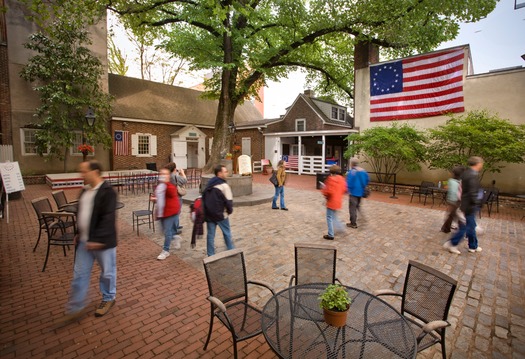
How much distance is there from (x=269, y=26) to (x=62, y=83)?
12.0 m

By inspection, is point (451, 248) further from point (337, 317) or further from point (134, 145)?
point (134, 145)

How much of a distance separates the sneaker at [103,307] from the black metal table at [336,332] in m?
2.36

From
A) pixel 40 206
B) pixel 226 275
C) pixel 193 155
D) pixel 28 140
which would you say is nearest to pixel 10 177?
pixel 40 206

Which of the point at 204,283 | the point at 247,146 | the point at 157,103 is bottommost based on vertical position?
the point at 204,283

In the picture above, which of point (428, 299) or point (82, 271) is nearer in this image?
point (428, 299)

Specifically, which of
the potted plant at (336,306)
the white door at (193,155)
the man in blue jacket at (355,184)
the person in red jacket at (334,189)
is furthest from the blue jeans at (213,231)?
the white door at (193,155)

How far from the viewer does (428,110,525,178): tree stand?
9.81 m

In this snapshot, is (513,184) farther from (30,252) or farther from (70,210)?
(30,252)

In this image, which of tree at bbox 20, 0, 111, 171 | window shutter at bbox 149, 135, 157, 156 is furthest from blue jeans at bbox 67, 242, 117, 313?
window shutter at bbox 149, 135, 157, 156

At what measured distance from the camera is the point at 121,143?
18.6 m

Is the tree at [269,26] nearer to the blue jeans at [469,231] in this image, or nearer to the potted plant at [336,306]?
the blue jeans at [469,231]

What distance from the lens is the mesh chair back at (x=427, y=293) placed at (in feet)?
8.30

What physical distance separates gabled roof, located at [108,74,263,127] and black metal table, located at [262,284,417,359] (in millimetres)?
18125

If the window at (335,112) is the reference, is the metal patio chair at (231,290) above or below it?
below
